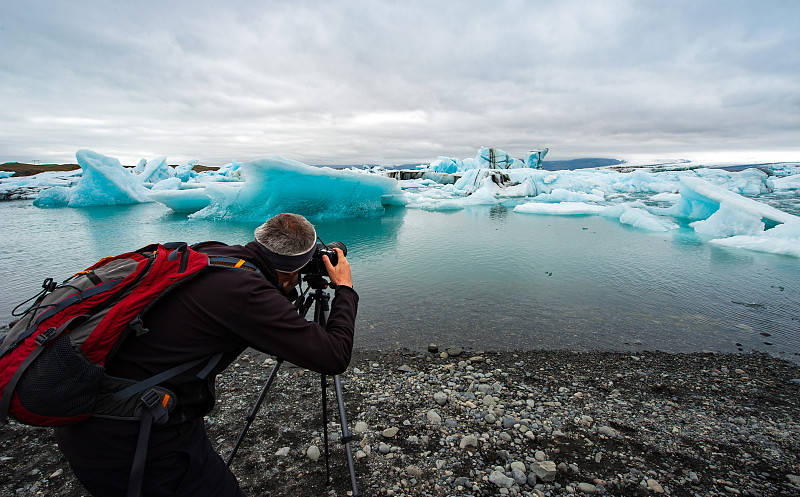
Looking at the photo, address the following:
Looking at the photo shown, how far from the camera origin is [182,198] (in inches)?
712

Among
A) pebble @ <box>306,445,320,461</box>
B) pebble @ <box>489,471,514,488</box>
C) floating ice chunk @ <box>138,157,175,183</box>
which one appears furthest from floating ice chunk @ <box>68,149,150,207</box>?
pebble @ <box>489,471,514,488</box>

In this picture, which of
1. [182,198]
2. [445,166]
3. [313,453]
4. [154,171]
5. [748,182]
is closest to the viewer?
[313,453]

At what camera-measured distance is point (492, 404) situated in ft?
9.67

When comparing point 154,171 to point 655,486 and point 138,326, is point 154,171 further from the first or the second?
point 655,486

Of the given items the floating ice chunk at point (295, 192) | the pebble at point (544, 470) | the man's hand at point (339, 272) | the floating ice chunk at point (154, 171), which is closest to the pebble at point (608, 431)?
the pebble at point (544, 470)

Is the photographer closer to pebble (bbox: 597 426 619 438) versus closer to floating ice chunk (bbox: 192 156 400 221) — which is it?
pebble (bbox: 597 426 619 438)

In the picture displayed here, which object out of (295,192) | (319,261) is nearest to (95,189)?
(295,192)

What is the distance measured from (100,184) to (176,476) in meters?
27.1

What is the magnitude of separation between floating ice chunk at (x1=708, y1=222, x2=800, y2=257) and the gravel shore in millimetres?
7614

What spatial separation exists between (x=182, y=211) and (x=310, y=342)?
2170 cm

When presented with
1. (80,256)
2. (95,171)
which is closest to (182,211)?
(95,171)

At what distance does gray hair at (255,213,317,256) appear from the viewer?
1.53 metres

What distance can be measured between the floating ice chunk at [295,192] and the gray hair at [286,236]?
12.0 metres

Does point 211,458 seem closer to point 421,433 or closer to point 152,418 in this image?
point 152,418
